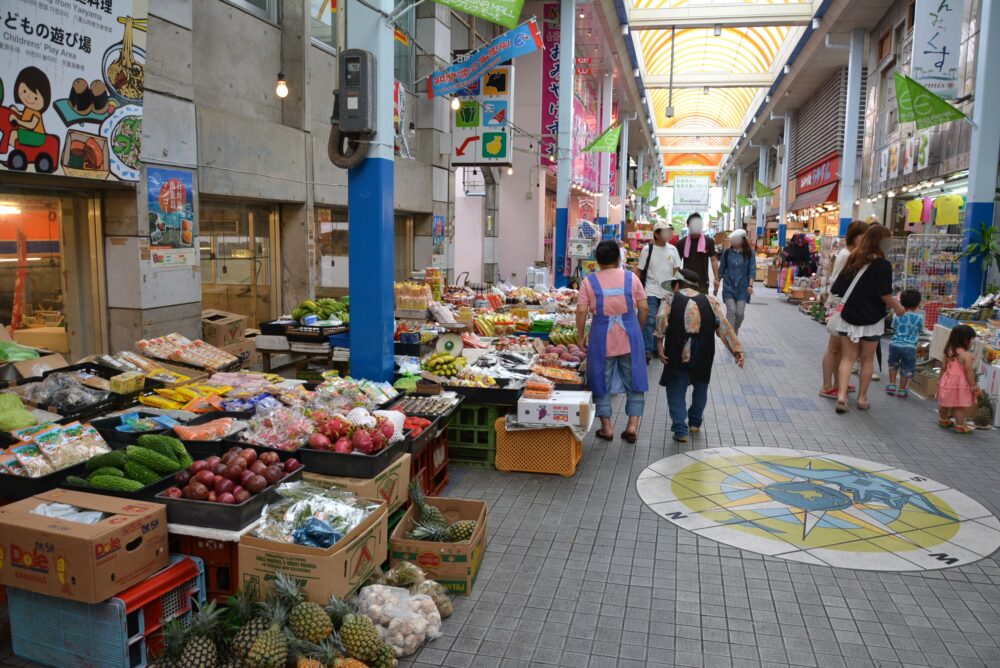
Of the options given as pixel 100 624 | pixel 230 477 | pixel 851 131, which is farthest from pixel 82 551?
pixel 851 131

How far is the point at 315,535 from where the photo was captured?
341 cm

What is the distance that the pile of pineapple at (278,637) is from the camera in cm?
299

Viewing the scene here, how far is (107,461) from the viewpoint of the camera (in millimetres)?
3787

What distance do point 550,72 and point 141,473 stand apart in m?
18.1

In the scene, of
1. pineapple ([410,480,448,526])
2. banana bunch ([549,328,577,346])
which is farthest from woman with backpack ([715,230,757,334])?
pineapple ([410,480,448,526])

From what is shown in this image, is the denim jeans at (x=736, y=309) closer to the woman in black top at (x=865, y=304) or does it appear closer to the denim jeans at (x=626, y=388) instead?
the woman in black top at (x=865, y=304)

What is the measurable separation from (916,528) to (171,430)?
5.04 metres

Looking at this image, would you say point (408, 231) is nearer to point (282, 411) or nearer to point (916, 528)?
point (282, 411)

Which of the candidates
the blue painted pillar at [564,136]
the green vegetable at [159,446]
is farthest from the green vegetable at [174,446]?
the blue painted pillar at [564,136]

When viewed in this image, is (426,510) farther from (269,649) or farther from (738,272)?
(738,272)

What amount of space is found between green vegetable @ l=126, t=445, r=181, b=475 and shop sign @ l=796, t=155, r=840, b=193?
23524 millimetres

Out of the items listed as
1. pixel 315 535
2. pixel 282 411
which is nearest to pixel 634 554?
pixel 315 535

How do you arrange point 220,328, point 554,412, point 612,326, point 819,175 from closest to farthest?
point 554,412 < point 612,326 < point 220,328 < point 819,175

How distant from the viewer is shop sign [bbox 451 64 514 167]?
44.5 ft
